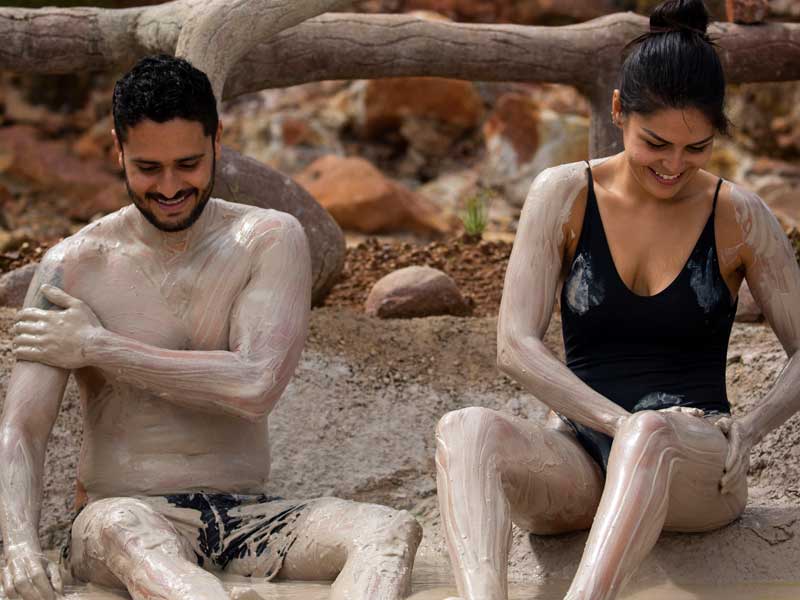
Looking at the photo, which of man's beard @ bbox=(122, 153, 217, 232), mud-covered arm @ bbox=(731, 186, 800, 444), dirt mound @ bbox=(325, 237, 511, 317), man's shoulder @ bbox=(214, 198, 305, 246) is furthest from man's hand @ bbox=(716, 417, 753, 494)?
dirt mound @ bbox=(325, 237, 511, 317)

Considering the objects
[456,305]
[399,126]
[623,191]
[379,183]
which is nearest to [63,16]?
[456,305]

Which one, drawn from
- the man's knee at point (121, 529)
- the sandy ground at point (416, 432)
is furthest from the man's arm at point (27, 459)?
the sandy ground at point (416, 432)

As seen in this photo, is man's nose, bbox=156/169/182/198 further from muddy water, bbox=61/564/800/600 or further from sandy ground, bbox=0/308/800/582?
sandy ground, bbox=0/308/800/582

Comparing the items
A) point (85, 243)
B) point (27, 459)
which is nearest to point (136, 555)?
point (27, 459)

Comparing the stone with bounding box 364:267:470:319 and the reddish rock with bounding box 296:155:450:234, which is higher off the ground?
the stone with bounding box 364:267:470:319

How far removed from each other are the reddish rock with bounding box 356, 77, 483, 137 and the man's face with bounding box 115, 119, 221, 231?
828cm

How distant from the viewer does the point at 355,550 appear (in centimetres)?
349

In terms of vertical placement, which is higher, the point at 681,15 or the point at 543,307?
the point at 681,15

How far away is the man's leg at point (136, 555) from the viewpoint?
3273 mm

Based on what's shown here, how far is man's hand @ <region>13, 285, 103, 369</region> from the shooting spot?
369cm

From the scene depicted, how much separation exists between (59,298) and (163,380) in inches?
14.9

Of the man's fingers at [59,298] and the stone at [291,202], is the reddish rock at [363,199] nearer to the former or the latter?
the stone at [291,202]

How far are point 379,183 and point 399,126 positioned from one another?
2.27 m

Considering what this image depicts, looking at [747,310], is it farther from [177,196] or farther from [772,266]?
[177,196]
